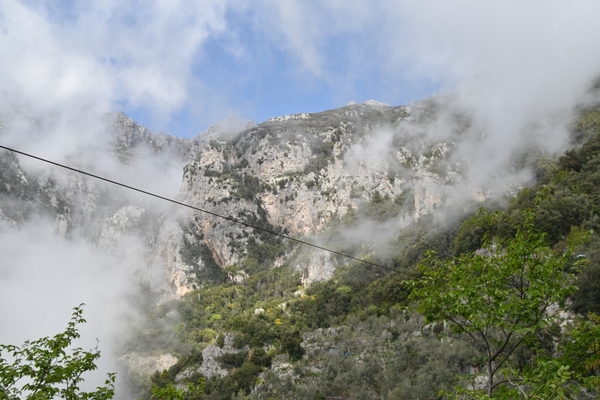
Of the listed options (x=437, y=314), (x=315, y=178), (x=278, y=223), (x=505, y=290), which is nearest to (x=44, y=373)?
(x=437, y=314)

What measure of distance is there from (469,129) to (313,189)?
42.9m

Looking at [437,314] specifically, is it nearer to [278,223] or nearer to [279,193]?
[278,223]

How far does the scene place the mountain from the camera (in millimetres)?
58094

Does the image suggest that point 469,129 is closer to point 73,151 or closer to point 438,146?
point 438,146

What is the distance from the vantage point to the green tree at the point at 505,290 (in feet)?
19.9

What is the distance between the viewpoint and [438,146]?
324ft

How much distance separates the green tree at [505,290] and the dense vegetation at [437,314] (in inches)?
1.0

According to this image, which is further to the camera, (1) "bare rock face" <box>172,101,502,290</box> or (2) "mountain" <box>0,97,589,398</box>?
(1) "bare rock face" <box>172,101,502,290</box>

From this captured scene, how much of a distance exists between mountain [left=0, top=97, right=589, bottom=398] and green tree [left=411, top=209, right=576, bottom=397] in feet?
99.1

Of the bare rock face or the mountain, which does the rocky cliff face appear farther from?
the mountain

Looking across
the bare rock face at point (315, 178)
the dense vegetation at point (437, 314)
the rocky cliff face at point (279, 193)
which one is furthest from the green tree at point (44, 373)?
the bare rock face at point (315, 178)

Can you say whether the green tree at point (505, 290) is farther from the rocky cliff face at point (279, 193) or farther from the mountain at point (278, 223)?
the rocky cliff face at point (279, 193)

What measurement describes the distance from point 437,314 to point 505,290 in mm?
1296

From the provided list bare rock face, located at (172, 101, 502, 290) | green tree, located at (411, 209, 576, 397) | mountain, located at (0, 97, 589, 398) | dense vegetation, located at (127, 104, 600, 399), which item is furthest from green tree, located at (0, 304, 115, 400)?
bare rock face, located at (172, 101, 502, 290)
